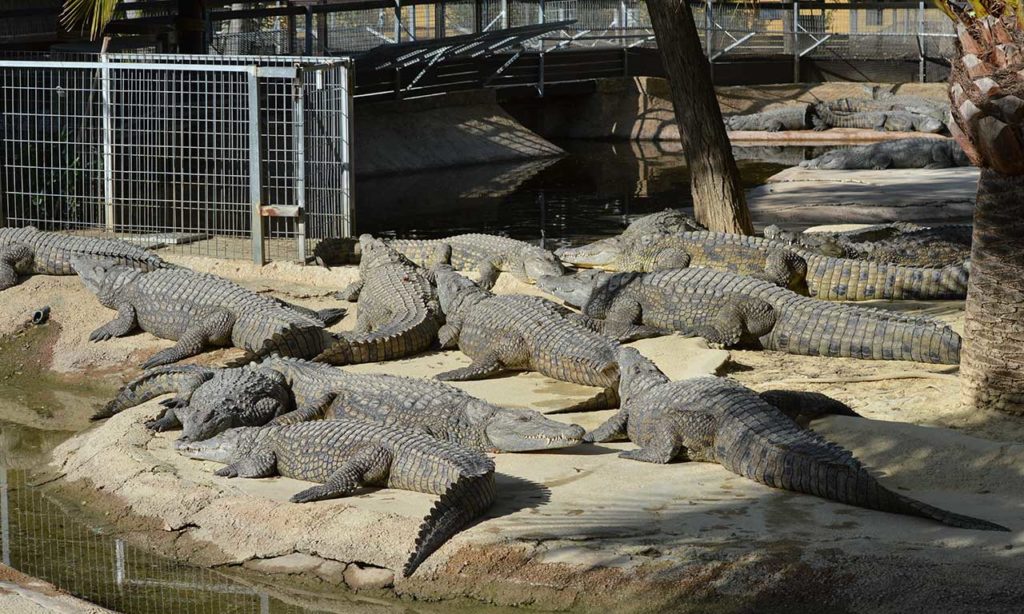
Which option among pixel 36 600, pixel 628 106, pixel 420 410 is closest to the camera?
pixel 36 600

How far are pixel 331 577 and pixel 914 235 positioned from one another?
7817 mm

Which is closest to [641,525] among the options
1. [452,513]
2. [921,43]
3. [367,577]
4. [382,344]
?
[452,513]

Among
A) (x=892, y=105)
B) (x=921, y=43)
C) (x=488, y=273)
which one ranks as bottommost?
(x=488, y=273)

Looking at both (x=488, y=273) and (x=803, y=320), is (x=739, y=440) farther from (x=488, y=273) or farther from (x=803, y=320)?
(x=488, y=273)

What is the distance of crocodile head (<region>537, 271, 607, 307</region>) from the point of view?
1005 centimetres

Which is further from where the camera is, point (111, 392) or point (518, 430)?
point (111, 392)

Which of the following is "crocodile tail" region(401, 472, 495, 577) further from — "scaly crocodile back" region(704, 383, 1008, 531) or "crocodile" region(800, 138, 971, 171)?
"crocodile" region(800, 138, 971, 171)

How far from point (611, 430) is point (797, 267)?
4.22 meters

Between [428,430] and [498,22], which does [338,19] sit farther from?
[428,430]

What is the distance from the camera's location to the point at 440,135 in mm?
21578

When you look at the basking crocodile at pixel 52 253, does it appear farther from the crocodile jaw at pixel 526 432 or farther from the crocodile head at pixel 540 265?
the crocodile jaw at pixel 526 432

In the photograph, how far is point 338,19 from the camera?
68.6 ft

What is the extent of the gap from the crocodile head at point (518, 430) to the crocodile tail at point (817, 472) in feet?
2.69

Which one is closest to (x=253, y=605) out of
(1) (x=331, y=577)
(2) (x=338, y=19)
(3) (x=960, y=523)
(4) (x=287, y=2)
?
Result: (1) (x=331, y=577)
